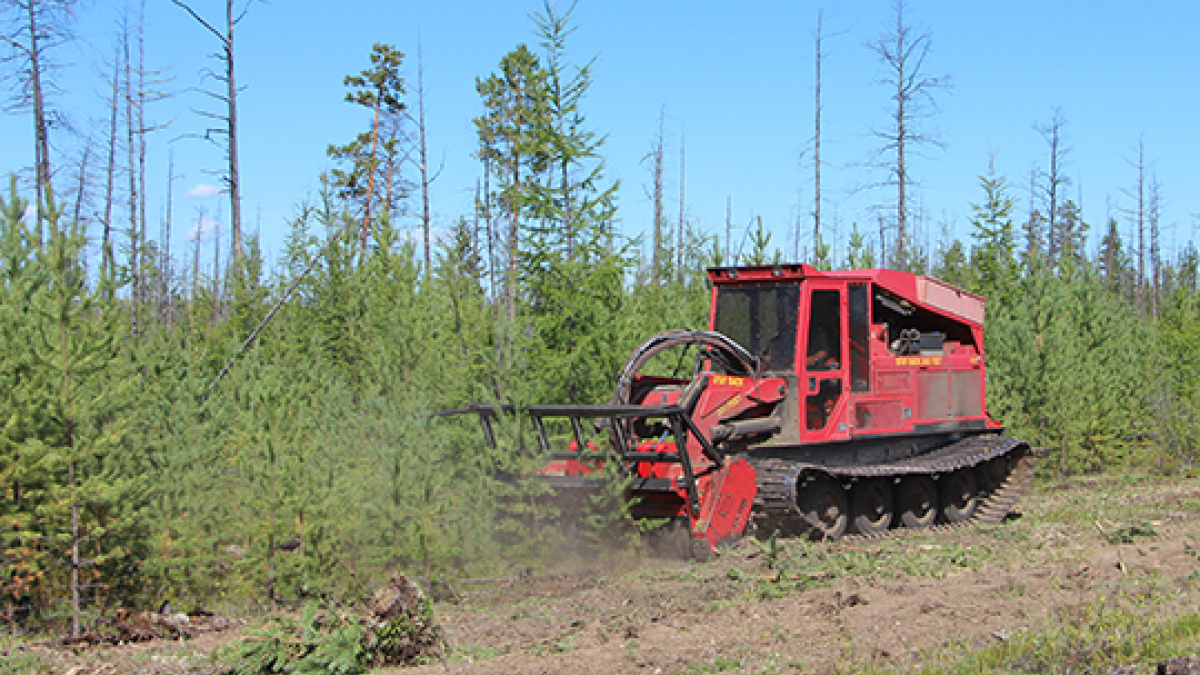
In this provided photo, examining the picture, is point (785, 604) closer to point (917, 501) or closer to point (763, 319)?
point (763, 319)

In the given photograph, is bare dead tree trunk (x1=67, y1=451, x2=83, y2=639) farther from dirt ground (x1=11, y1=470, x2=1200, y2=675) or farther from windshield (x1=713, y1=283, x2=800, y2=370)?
windshield (x1=713, y1=283, x2=800, y2=370)

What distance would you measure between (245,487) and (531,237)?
20.0 ft

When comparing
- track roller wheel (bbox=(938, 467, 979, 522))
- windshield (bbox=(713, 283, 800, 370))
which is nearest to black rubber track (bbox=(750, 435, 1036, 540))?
track roller wheel (bbox=(938, 467, 979, 522))

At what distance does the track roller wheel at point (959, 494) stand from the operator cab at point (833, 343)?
83cm

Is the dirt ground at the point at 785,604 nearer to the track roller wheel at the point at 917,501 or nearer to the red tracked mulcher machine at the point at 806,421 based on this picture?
the red tracked mulcher machine at the point at 806,421

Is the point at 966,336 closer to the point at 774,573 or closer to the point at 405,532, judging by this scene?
the point at 774,573

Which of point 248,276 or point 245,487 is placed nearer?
point 245,487

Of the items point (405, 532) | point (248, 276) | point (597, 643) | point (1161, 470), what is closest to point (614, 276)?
point (405, 532)

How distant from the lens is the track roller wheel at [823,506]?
1141 cm

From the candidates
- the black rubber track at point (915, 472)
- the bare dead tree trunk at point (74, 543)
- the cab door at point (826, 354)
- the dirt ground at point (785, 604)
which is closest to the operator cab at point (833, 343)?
the cab door at point (826, 354)

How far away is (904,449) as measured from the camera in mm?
13320

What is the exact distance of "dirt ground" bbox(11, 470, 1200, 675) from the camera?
7.06 m

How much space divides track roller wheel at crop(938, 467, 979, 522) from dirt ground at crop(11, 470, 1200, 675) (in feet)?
5.10

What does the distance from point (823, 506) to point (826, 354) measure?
1.78 metres
